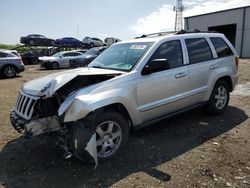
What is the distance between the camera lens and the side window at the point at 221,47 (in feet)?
19.7

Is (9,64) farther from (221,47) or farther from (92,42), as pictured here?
(92,42)

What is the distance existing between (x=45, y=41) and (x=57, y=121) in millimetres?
31532

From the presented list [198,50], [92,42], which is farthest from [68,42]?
[198,50]

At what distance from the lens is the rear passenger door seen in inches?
207

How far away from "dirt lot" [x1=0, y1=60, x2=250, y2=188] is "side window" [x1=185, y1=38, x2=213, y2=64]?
137 cm

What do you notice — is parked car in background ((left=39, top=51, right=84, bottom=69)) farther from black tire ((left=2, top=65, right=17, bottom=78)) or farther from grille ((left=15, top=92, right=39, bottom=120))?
grille ((left=15, top=92, right=39, bottom=120))

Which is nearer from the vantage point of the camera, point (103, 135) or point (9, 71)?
point (103, 135)

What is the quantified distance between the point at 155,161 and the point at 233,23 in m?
29.9

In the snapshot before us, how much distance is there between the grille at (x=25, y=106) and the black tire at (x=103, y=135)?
0.82 metres

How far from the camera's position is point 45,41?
33344mm

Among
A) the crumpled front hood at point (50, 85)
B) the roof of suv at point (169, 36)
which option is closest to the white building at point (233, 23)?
the roof of suv at point (169, 36)

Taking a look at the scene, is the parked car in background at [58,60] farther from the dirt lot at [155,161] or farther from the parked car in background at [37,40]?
the dirt lot at [155,161]

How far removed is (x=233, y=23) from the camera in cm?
3011

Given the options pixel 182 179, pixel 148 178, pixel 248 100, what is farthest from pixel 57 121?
pixel 248 100
